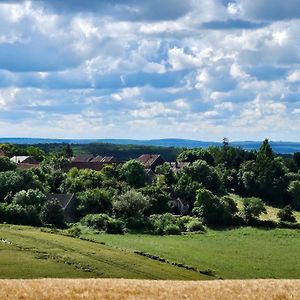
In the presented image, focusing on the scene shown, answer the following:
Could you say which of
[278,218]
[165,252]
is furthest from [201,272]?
[278,218]

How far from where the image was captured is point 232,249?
80.6 m

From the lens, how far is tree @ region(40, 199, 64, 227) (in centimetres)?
9806

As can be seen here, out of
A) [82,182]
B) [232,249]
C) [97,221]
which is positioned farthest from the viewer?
[82,182]

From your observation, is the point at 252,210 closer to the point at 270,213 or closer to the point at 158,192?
the point at 270,213

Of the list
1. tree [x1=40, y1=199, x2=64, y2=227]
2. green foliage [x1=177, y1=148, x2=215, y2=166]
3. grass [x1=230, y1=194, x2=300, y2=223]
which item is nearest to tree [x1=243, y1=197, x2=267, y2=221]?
grass [x1=230, y1=194, x2=300, y2=223]

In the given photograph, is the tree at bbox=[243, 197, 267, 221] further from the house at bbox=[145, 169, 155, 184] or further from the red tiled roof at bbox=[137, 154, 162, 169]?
the red tiled roof at bbox=[137, 154, 162, 169]

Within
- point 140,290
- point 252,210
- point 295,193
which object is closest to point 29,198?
point 252,210

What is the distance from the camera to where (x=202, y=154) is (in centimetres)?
16025

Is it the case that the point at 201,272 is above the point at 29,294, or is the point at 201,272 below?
below

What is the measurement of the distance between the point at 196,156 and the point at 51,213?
7059 centimetres

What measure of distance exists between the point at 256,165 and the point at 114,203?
4549 cm

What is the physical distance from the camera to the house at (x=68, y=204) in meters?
107

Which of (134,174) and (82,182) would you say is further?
(134,174)

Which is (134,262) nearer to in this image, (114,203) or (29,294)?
(29,294)
